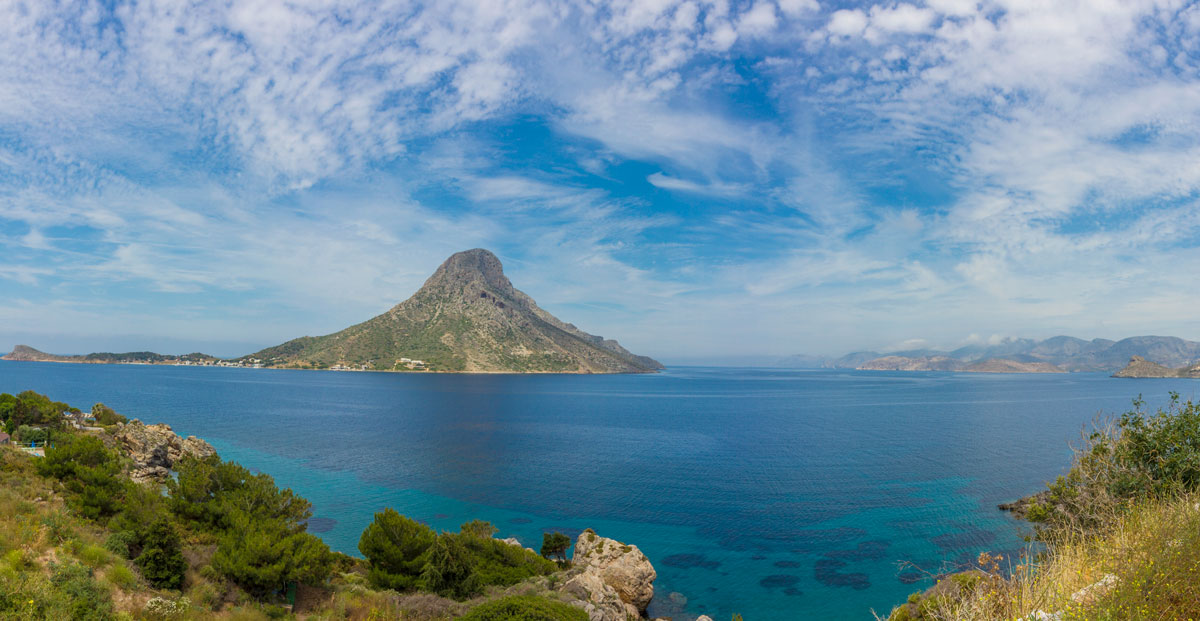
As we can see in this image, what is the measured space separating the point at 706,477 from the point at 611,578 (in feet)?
102

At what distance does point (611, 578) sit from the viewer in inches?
1110

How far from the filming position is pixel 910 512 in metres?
43.7

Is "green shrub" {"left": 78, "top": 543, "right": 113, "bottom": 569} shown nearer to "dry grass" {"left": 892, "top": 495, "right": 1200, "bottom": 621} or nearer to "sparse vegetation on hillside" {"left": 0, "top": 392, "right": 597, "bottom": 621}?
"sparse vegetation on hillside" {"left": 0, "top": 392, "right": 597, "bottom": 621}

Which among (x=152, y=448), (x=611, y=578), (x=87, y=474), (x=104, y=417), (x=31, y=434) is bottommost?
(x=611, y=578)

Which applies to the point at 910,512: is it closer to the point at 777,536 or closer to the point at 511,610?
the point at 777,536

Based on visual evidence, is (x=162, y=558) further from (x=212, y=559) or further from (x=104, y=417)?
(x=104, y=417)

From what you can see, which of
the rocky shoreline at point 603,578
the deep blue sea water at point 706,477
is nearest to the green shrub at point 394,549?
the rocky shoreline at point 603,578

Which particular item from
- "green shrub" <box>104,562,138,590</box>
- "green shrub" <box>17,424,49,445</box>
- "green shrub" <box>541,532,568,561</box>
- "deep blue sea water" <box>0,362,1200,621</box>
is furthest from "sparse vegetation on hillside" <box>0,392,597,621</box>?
"green shrub" <box>17,424,49,445</box>

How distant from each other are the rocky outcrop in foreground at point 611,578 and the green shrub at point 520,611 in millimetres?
4592

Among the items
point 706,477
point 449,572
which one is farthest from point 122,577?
point 706,477

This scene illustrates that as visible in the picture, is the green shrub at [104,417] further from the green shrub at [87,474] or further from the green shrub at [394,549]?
the green shrub at [394,549]

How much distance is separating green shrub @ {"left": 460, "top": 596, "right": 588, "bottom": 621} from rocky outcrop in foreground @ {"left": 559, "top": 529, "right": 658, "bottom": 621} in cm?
459

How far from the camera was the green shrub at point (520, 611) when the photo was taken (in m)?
16.0

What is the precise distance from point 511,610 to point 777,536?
2848cm
